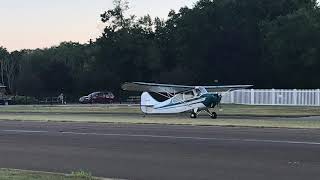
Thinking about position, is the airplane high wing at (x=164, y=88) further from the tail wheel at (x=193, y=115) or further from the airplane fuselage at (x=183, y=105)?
the tail wheel at (x=193, y=115)

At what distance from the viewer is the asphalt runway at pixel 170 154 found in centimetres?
1262

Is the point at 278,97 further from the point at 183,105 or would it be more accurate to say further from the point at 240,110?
the point at 183,105

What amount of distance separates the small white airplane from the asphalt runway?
14.3m

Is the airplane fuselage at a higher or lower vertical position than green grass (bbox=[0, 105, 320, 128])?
higher

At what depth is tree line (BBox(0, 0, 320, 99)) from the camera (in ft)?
235

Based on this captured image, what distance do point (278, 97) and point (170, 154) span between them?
4486 centimetres

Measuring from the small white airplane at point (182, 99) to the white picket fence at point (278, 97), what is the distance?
18.6 metres

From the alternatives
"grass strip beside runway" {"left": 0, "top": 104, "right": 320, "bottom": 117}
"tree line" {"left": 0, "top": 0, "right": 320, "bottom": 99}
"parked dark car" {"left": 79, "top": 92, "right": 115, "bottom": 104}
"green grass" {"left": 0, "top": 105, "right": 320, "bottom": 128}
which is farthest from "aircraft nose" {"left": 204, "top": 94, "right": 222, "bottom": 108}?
"parked dark car" {"left": 79, "top": 92, "right": 115, "bottom": 104}

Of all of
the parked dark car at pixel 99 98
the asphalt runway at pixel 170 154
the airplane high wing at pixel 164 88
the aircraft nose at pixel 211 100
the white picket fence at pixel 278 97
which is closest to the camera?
the asphalt runway at pixel 170 154

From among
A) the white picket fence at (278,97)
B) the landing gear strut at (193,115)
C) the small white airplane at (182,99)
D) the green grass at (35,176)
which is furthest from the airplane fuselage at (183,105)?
the green grass at (35,176)

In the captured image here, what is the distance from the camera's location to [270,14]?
271 ft

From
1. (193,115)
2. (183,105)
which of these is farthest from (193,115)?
(183,105)

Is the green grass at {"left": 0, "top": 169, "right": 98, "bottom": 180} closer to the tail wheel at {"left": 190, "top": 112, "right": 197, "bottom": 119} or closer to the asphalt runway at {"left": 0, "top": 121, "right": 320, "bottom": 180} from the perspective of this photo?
the asphalt runway at {"left": 0, "top": 121, "right": 320, "bottom": 180}

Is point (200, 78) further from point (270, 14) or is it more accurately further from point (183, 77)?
point (270, 14)
